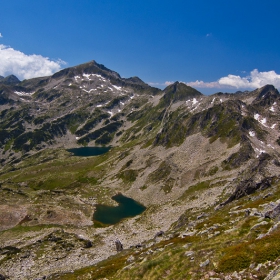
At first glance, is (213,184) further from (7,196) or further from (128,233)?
(7,196)

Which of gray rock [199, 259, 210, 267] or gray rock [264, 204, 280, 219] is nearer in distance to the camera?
gray rock [199, 259, 210, 267]

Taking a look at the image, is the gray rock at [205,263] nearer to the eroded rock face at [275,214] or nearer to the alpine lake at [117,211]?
the eroded rock face at [275,214]

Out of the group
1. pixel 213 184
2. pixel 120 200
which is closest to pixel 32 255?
pixel 120 200

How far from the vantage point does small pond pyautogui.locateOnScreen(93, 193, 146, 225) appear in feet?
444

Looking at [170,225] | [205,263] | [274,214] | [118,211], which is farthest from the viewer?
[118,211]

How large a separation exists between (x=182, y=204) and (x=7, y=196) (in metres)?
96.4

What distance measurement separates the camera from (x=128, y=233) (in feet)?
333

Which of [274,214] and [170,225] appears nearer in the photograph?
[274,214]

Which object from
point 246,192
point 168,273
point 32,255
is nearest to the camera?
point 168,273

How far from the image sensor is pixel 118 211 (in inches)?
5891

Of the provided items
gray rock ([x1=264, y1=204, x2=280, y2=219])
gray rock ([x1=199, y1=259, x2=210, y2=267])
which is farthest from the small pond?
gray rock ([x1=199, y1=259, x2=210, y2=267])

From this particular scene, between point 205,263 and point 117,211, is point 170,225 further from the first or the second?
point 205,263

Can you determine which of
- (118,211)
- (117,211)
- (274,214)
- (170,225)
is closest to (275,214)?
(274,214)

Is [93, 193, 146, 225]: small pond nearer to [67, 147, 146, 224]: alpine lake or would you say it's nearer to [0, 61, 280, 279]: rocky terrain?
[67, 147, 146, 224]: alpine lake
